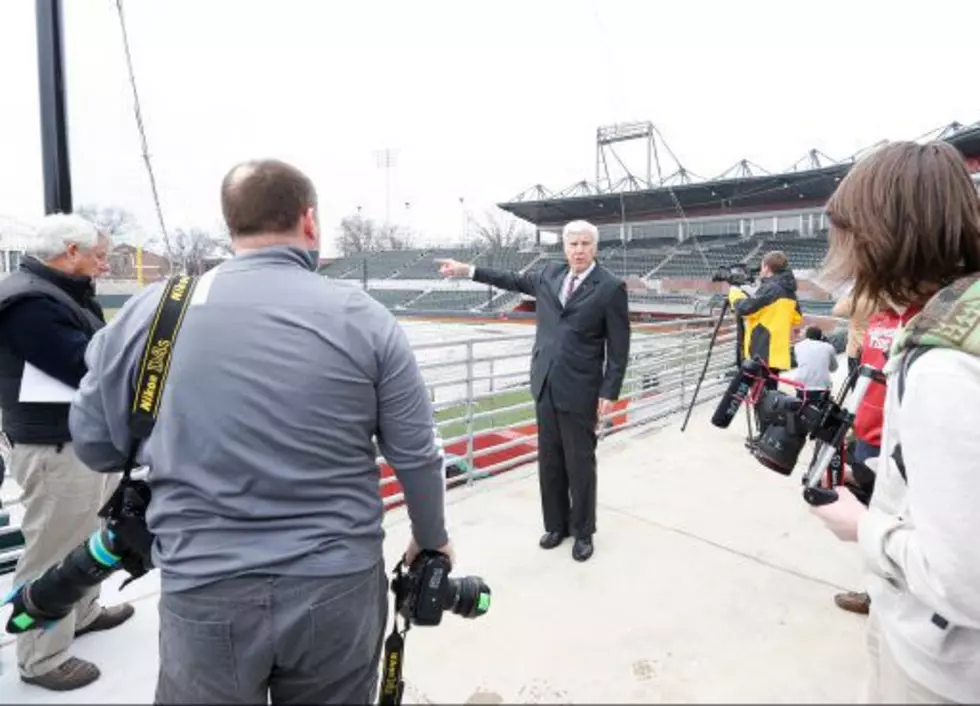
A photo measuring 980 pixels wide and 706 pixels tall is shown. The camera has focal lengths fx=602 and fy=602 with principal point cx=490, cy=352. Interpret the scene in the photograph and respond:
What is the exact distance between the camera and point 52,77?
2.27 m

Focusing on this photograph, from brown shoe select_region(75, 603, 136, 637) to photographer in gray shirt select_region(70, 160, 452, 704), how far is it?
4.54 feet

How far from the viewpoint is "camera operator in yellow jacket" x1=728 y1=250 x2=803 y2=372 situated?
15.6ft

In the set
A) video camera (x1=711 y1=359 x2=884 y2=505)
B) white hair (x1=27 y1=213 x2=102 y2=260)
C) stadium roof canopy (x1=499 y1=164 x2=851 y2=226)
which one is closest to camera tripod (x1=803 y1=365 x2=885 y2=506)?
video camera (x1=711 y1=359 x2=884 y2=505)

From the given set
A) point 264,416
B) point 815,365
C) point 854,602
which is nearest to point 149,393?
point 264,416

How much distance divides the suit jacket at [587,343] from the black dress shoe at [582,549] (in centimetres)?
62

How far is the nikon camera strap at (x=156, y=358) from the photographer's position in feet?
3.58

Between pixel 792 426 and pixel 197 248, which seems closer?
pixel 792 426

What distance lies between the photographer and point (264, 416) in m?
1.05

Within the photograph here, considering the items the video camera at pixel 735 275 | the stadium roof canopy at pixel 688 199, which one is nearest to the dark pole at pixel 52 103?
the video camera at pixel 735 275

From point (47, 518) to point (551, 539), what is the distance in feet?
6.89

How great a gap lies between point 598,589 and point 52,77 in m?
2.97

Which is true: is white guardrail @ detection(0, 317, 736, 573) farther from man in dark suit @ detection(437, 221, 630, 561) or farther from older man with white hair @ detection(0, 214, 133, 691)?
older man with white hair @ detection(0, 214, 133, 691)

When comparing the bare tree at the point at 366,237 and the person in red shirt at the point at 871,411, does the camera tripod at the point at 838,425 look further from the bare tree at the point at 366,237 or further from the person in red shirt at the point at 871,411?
the bare tree at the point at 366,237

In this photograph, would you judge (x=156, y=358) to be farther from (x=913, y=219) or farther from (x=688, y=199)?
(x=688, y=199)
